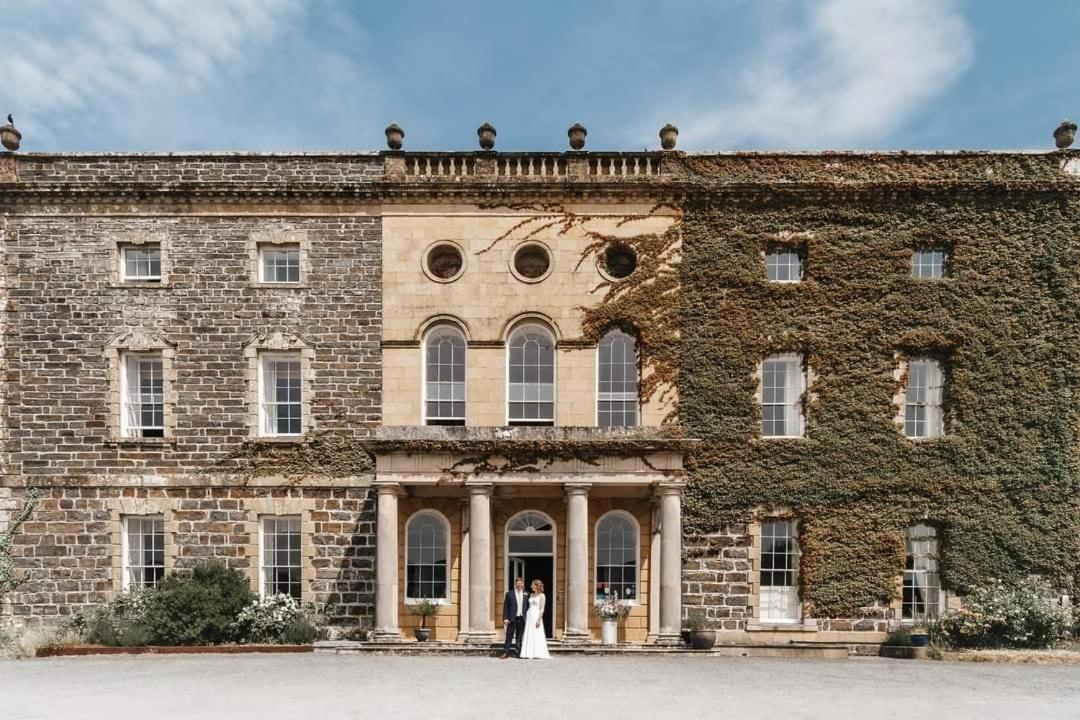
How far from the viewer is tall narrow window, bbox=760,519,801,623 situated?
2080 centimetres

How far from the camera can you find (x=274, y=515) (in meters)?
21.2

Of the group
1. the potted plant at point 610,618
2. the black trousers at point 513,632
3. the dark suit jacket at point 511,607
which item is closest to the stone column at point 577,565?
the potted plant at point 610,618

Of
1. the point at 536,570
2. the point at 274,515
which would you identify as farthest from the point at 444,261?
the point at 536,570

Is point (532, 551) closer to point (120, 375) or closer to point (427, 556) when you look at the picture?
point (427, 556)

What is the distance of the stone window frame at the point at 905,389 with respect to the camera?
2109cm

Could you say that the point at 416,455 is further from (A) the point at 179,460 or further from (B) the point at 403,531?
(A) the point at 179,460

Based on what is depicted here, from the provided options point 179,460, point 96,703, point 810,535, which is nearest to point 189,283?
point 179,460

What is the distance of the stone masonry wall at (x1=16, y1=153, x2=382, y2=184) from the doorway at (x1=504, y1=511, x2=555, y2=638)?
372 inches

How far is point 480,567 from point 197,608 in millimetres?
6341

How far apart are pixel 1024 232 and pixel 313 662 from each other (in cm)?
1920

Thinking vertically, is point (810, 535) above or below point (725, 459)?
below

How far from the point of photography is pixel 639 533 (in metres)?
20.8

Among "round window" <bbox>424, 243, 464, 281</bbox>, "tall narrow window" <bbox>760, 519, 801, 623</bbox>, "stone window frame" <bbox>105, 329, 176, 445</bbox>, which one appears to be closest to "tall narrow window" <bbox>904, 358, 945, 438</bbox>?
"tall narrow window" <bbox>760, 519, 801, 623</bbox>

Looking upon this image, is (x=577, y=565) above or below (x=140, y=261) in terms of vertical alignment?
below
